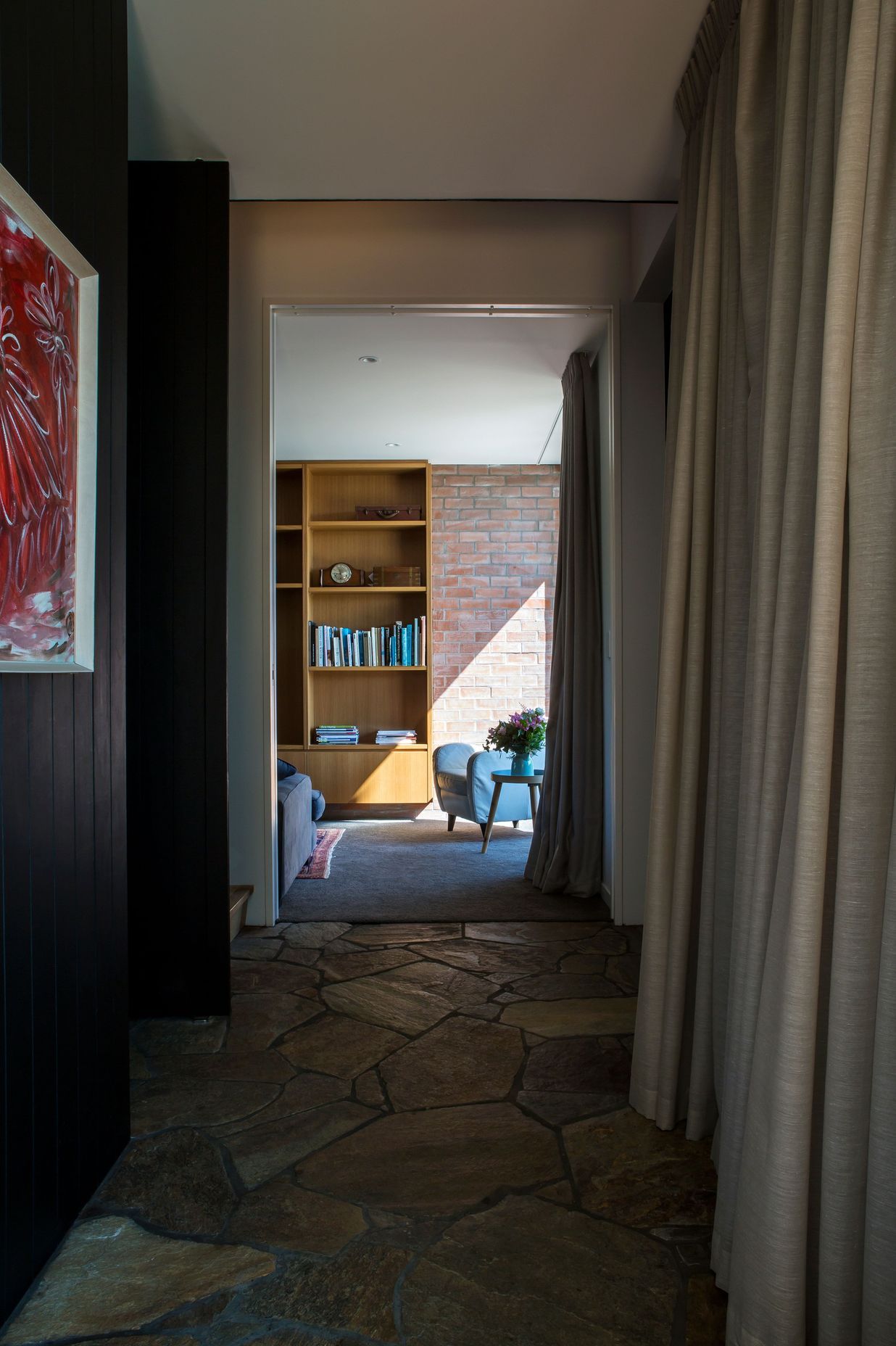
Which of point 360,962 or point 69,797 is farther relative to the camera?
point 360,962

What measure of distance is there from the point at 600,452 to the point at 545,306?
2.87ft

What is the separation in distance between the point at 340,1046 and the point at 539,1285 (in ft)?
3.78

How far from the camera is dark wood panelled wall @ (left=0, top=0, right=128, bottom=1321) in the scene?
1526 mm

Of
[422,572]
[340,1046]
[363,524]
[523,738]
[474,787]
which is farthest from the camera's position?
[422,572]

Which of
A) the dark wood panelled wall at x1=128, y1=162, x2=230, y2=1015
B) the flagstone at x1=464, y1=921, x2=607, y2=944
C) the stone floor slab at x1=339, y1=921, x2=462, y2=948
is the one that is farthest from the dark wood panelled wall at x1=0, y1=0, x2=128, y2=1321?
the flagstone at x1=464, y1=921, x2=607, y2=944

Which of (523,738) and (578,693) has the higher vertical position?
(578,693)

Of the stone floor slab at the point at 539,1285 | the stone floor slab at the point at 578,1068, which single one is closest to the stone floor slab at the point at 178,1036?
the stone floor slab at the point at 578,1068

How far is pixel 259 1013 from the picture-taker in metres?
2.89

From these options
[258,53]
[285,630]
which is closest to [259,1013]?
[258,53]

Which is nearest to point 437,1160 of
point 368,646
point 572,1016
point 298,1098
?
point 298,1098

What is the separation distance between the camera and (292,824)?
14.3ft

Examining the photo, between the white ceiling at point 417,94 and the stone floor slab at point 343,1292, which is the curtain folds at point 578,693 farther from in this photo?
the stone floor slab at point 343,1292

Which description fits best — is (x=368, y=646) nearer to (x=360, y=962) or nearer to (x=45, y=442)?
(x=360, y=962)

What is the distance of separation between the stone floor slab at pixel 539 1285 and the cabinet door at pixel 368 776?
16.6 ft
